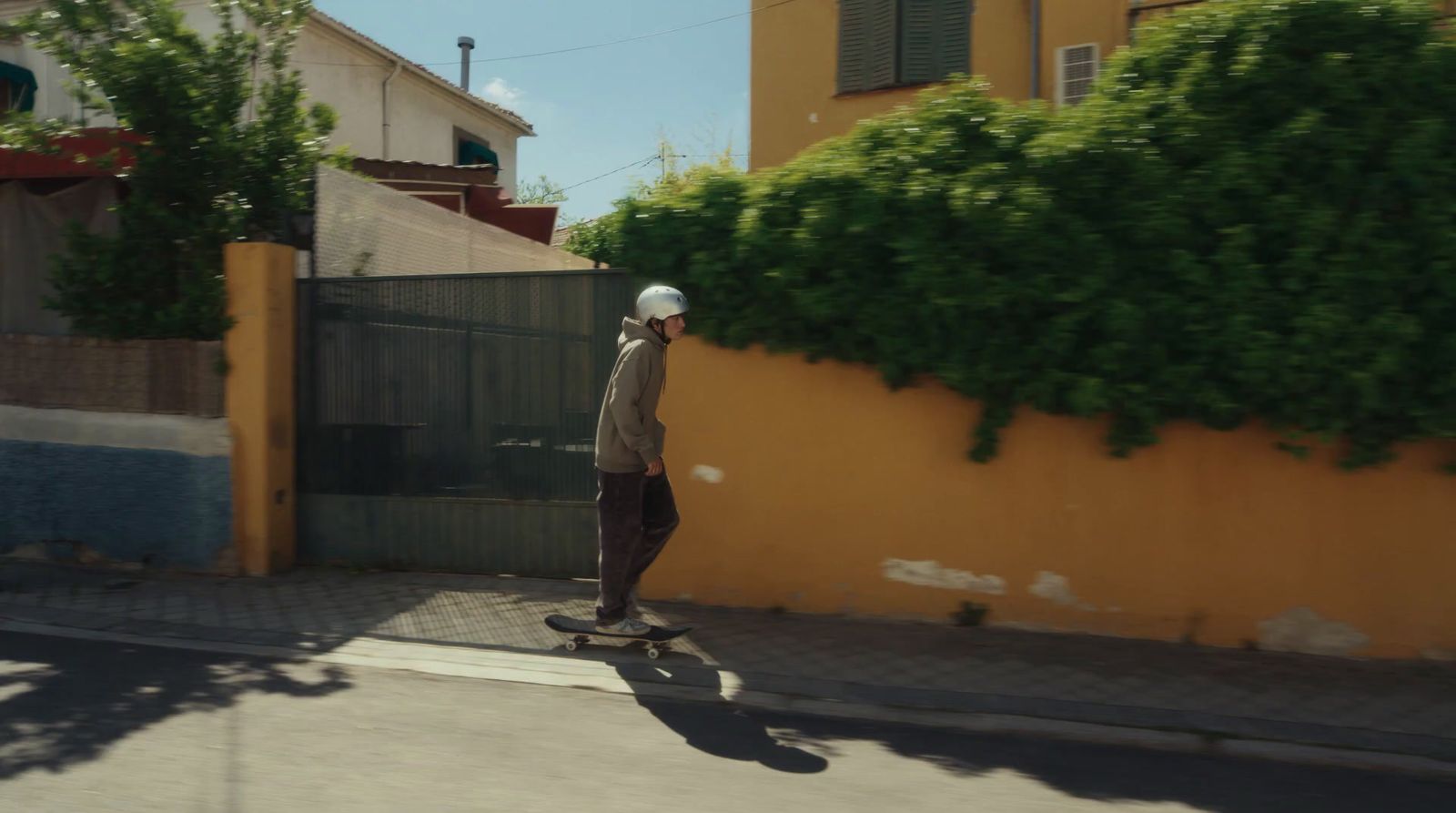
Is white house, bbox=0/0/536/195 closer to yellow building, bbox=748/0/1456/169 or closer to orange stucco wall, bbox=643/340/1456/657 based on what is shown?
yellow building, bbox=748/0/1456/169

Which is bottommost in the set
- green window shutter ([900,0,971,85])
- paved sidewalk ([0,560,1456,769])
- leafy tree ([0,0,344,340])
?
paved sidewalk ([0,560,1456,769])

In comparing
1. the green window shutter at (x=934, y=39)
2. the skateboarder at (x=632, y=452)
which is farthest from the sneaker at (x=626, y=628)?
the green window shutter at (x=934, y=39)

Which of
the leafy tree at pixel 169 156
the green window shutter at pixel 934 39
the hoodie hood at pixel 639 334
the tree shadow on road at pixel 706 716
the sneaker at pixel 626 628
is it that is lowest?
the tree shadow on road at pixel 706 716

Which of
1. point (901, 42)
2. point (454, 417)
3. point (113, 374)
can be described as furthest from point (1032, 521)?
point (113, 374)

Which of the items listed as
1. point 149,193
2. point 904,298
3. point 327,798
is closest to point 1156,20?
point 904,298

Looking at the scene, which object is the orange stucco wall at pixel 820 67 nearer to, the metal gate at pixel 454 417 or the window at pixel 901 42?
the window at pixel 901 42

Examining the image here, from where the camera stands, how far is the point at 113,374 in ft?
28.5

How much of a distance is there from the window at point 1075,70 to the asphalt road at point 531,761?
282 inches

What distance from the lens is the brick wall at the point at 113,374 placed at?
8.47 m

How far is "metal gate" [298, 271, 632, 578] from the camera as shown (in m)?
7.82

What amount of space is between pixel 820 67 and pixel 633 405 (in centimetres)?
673

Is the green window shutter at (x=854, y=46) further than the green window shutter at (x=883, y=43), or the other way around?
the green window shutter at (x=854, y=46)

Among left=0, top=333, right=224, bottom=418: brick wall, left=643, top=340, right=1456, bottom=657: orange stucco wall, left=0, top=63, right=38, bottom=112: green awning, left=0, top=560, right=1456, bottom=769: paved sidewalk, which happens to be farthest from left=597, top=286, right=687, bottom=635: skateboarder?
left=0, top=63, right=38, bottom=112: green awning

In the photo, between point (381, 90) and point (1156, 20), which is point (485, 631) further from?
point (381, 90)
